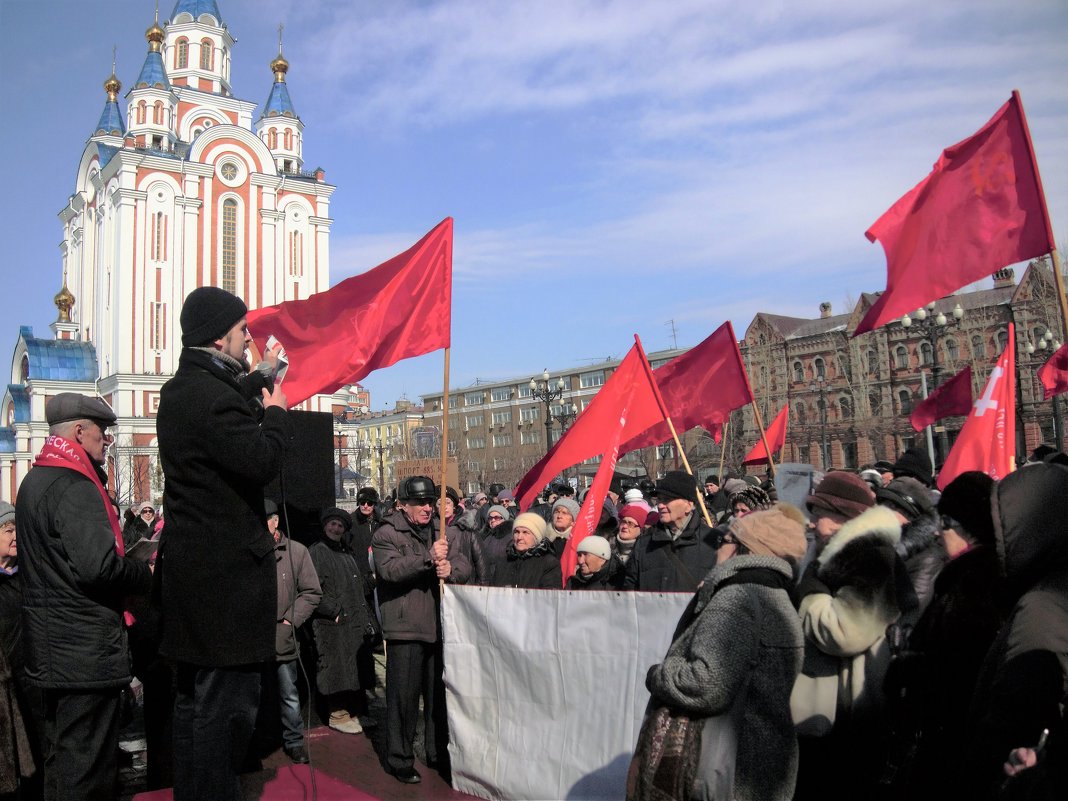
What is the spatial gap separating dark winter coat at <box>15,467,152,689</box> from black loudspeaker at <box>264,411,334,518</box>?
13.1 feet

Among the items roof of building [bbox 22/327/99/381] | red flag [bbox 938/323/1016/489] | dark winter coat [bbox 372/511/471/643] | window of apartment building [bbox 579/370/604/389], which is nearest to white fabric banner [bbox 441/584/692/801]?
dark winter coat [bbox 372/511/471/643]

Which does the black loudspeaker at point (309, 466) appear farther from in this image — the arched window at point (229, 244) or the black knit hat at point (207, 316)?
the arched window at point (229, 244)

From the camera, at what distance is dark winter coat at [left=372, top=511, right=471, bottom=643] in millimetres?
5871

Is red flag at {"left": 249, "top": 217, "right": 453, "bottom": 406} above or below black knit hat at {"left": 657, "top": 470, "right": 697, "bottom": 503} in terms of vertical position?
above

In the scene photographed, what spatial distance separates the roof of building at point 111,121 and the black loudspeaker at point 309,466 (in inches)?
2250

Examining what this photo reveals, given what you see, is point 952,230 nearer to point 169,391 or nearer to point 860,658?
point 860,658

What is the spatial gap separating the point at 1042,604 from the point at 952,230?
4.25 m

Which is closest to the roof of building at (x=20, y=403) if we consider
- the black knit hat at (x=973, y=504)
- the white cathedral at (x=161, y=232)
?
the white cathedral at (x=161, y=232)

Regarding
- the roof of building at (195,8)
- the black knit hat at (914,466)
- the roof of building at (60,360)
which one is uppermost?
the roof of building at (195,8)

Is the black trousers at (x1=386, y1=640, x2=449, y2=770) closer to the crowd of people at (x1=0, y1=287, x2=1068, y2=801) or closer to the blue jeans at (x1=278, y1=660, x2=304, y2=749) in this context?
the blue jeans at (x1=278, y1=660, x2=304, y2=749)

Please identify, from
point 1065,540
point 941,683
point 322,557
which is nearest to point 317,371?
point 322,557

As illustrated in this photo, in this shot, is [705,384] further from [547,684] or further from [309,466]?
[547,684]

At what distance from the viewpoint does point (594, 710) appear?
16.1 ft

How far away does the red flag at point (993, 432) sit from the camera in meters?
7.33
